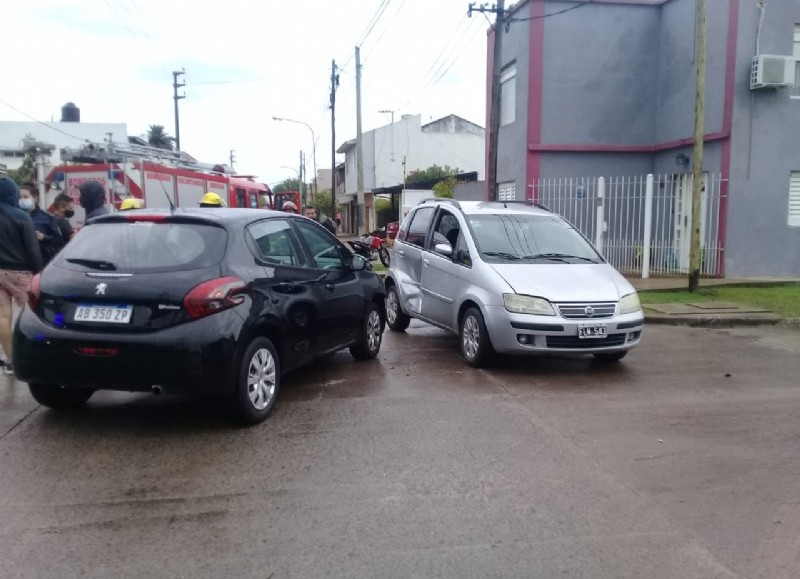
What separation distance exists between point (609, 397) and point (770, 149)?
10993 mm

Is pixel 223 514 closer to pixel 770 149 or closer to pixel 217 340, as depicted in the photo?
pixel 217 340

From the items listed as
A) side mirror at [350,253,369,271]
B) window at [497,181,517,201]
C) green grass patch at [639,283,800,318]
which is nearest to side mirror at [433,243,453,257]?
side mirror at [350,253,369,271]

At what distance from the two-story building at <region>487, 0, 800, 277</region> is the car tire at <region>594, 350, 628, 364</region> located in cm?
762

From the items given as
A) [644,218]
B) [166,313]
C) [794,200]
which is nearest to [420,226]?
[166,313]

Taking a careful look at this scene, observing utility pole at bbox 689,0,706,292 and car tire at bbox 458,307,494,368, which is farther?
utility pole at bbox 689,0,706,292

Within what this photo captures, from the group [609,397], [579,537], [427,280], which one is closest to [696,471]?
[579,537]

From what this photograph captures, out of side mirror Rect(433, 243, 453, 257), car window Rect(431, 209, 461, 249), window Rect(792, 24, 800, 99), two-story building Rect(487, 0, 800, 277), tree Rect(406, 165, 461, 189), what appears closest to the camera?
side mirror Rect(433, 243, 453, 257)

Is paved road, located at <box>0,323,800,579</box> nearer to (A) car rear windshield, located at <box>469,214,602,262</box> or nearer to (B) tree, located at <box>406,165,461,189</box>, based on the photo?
(A) car rear windshield, located at <box>469,214,602,262</box>

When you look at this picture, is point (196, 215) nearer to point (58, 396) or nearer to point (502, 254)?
point (58, 396)

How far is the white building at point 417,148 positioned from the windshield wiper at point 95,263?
141ft

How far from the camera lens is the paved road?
3543 mm

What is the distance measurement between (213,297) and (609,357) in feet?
15.4

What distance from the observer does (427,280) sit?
888 centimetres

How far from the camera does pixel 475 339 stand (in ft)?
25.0
